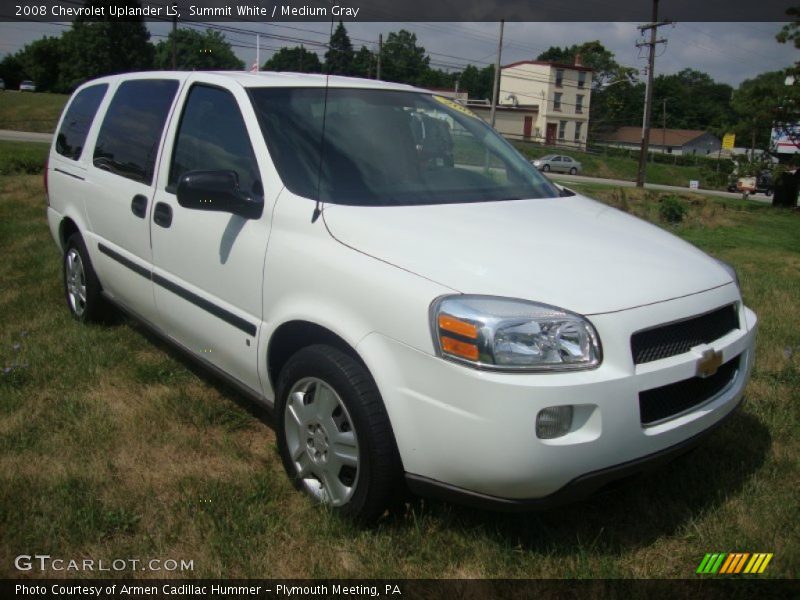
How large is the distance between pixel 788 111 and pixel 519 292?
23.1 m

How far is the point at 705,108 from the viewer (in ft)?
327

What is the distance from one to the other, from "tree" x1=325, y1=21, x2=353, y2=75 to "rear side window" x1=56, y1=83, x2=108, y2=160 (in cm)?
201

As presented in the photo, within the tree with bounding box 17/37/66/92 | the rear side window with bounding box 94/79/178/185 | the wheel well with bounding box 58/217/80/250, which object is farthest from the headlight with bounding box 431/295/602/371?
the tree with bounding box 17/37/66/92

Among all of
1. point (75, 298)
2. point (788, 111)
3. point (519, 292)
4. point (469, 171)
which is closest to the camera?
point (519, 292)

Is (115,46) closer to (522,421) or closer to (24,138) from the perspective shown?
(24,138)

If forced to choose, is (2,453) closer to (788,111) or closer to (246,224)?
(246,224)

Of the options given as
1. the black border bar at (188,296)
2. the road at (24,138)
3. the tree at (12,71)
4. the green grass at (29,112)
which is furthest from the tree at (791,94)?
the tree at (12,71)

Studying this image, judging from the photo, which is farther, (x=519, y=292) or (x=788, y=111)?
(x=788, y=111)

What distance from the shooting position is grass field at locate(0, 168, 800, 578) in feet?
8.44

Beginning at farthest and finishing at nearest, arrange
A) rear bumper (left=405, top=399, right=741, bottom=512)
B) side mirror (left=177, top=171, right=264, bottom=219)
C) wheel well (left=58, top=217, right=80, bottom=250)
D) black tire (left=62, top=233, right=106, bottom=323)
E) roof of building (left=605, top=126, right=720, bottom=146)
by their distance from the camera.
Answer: roof of building (left=605, top=126, right=720, bottom=146) → wheel well (left=58, top=217, right=80, bottom=250) → black tire (left=62, top=233, right=106, bottom=323) → side mirror (left=177, top=171, right=264, bottom=219) → rear bumper (left=405, top=399, right=741, bottom=512)

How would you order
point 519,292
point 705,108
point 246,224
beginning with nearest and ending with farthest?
point 519,292 < point 246,224 < point 705,108

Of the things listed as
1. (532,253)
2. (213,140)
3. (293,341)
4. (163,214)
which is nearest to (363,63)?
(213,140)

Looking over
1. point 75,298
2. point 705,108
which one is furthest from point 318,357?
point 705,108

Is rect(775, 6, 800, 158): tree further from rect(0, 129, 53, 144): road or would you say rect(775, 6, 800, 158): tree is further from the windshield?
rect(0, 129, 53, 144): road
